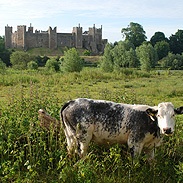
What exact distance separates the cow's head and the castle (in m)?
107

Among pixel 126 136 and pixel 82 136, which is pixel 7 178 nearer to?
pixel 82 136

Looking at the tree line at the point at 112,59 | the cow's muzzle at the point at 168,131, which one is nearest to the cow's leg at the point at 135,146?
the cow's muzzle at the point at 168,131

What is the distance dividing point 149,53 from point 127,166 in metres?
57.9

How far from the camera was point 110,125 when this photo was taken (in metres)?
6.18

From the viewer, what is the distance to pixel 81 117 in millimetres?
6188

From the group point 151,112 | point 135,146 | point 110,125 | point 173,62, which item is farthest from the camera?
point 173,62

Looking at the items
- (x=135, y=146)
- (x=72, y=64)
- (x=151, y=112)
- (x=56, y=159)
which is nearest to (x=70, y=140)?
(x=56, y=159)

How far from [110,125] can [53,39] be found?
361ft

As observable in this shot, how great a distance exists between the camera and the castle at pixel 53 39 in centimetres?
11150

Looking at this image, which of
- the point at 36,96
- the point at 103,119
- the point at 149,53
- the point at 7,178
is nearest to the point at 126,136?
the point at 103,119

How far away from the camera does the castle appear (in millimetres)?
111500

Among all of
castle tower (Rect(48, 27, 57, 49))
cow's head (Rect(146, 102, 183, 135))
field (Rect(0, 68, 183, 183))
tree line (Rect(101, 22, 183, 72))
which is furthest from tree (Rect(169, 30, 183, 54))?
cow's head (Rect(146, 102, 183, 135))

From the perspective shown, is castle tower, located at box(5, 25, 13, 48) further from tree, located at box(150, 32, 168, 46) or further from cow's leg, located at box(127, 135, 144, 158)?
cow's leg, located at box(127, 135, 144, 158)

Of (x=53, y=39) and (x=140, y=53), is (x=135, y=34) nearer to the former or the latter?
(x=53, y=39)
